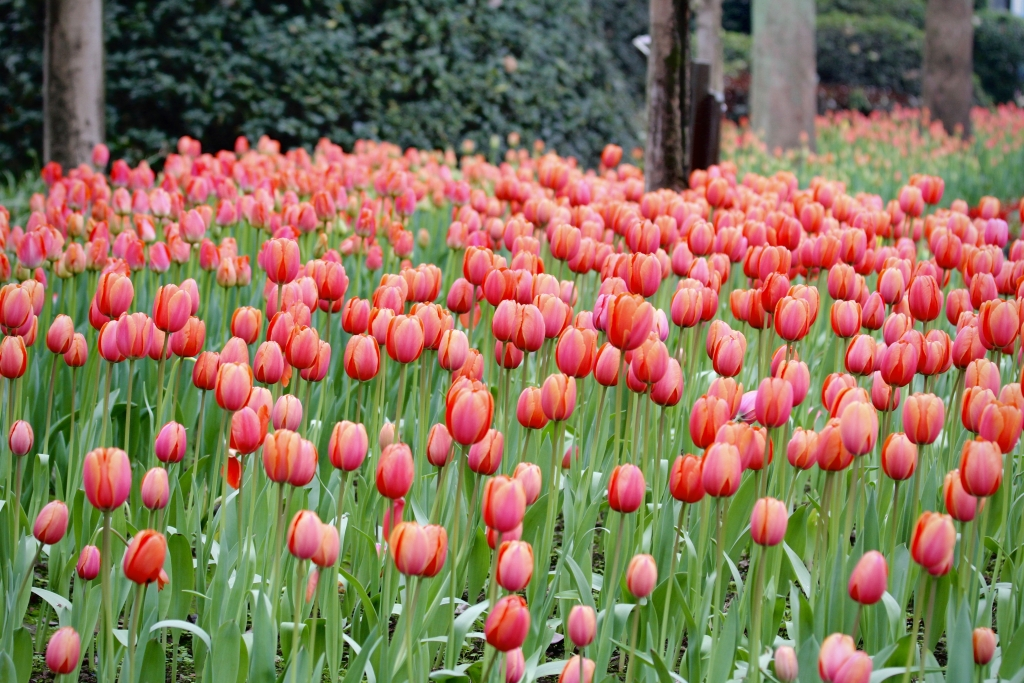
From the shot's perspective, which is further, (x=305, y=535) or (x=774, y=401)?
(x=774, y=401)

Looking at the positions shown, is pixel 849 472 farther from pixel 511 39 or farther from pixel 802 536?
pixel 511 39

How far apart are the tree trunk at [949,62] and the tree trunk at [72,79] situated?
422 inches

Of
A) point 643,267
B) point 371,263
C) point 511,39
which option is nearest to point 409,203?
point 371,263

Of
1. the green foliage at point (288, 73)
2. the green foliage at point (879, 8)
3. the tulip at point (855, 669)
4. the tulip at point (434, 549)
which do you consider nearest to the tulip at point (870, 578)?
the tulip at point (855, 669)

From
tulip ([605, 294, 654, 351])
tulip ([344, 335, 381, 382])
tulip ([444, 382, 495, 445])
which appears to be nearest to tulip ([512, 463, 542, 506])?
tulip ([444, 382, 495, 445])

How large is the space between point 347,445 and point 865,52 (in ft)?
70.1

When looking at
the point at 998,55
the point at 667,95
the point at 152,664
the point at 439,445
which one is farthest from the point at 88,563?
the point at 998,55

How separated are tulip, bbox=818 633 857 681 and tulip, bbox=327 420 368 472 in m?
0.74

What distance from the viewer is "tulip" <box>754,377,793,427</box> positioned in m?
1.81

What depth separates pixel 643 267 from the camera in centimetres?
252

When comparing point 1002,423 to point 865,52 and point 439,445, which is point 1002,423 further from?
point 865,52

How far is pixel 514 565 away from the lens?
143 cm

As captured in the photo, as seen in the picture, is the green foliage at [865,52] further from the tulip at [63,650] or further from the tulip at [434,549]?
the tulip at [63,650]

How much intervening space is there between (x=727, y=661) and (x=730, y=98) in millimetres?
18263
